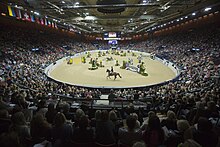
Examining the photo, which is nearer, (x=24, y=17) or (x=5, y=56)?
(x=24, y=17)

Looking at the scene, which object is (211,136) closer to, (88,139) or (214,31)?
(88,139)

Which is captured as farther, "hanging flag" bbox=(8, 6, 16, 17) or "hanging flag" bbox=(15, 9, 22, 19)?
"hanging flag" bbox=(15, 9, 22, 19)

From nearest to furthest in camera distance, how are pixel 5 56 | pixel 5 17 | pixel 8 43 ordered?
1. pixel 5 56
2. pixel 8 43
3. pixel 5 17

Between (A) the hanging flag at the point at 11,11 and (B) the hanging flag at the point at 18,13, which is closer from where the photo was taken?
(A) the hanging flag at the point at 11,11

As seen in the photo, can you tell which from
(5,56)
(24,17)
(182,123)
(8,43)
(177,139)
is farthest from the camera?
(8,43)

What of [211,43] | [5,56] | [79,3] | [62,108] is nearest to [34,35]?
[5,56]

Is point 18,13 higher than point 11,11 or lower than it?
lower

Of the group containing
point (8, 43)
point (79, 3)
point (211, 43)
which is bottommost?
point (211, 43)

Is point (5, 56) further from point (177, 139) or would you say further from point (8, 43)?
point (177, 139)

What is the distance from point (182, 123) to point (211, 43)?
106 feet

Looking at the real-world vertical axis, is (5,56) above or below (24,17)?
below

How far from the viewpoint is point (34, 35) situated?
134 ft

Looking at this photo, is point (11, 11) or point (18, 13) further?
point (18, 13)

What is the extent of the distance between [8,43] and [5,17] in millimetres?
7009
